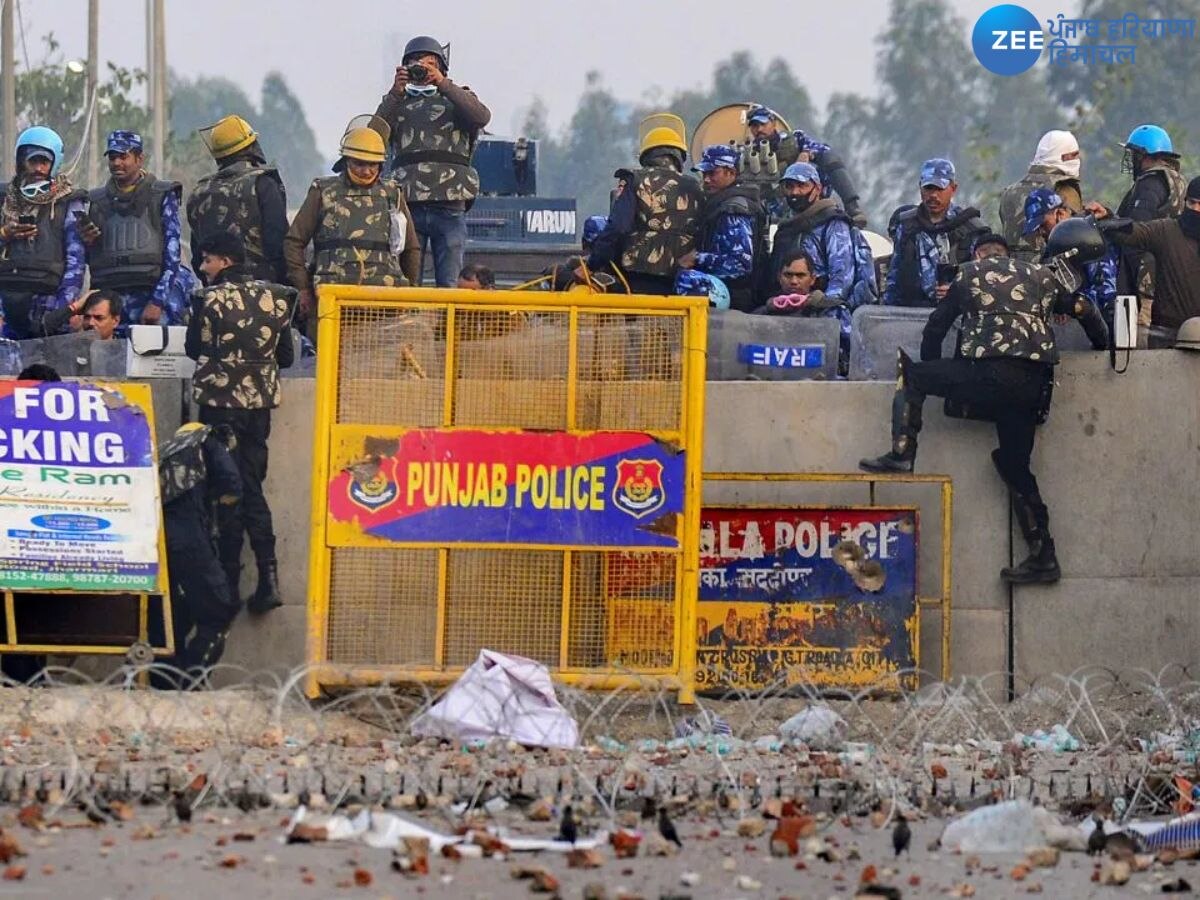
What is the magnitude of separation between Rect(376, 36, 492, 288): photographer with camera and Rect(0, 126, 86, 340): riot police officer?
2.11m

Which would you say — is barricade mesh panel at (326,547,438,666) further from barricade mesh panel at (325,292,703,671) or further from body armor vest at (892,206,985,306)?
body armor vest at (892,206,985,306)

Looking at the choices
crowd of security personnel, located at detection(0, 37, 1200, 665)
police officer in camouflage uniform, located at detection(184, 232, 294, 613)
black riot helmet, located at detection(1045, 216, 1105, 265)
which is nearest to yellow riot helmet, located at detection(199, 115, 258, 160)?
crowd of security personnel, located at detection(0, 37, 1200, 665)

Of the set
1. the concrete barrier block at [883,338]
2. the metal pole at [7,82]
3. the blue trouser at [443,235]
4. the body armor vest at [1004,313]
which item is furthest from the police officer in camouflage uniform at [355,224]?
the metal pole at [7,82]

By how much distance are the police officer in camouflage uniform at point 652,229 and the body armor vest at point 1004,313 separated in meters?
2.12

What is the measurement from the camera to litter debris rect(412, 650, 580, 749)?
1088 cm

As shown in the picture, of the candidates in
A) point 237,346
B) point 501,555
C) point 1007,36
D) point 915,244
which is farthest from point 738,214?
point 1007,36

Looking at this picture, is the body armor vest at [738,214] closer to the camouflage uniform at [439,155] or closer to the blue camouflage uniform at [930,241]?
the blue camouflage uniform at [930,241]

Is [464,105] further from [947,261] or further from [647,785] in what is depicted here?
[647,785]

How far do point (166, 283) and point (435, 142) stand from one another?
192cm

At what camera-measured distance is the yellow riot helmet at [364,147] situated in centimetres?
1391

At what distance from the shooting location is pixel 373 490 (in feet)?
37.9

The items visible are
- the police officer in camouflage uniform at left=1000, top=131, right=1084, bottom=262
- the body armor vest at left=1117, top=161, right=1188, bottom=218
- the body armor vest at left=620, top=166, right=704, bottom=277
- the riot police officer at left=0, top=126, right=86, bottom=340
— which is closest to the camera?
the body armor vest at left=620, top=166, right=704, bottom=277

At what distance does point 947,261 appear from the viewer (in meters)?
14.8

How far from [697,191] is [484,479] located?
12.4 feet
